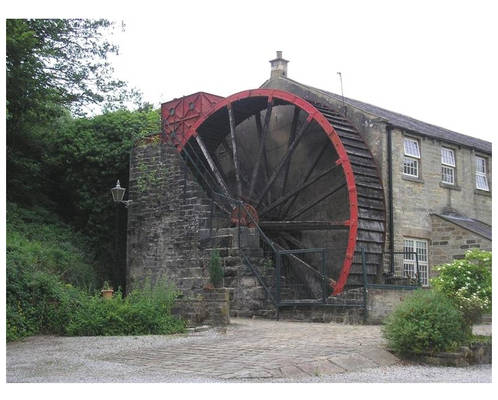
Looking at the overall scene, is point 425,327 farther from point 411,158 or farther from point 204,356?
point 411,158

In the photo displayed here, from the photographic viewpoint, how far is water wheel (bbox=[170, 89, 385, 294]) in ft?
50.2

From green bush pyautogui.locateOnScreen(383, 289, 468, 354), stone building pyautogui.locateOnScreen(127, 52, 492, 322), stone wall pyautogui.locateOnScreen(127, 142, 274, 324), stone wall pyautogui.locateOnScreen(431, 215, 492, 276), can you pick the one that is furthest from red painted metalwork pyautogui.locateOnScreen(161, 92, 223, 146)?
green bush pyautogui.locateOnScreen(383, 289, 468, 354)

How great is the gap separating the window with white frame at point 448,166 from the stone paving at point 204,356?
7478mm

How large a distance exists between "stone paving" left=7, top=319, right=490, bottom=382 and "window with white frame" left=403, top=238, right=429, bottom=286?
5.17 m

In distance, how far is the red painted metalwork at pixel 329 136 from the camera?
48.0 ft

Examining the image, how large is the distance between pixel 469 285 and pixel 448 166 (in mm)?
8825

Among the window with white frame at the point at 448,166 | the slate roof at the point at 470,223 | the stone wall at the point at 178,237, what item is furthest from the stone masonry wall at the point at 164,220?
the window with white frame at the point at 448,166

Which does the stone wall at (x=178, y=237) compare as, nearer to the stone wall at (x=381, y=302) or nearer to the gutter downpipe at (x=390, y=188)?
the stone wall at (x=381, y=302)

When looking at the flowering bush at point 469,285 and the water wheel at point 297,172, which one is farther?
the water wheel at point 297,172

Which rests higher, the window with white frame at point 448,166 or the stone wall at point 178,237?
the window with white frame at point 448,166

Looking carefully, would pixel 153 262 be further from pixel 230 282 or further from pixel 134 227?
pixel 230 282

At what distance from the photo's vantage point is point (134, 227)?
60.1ft

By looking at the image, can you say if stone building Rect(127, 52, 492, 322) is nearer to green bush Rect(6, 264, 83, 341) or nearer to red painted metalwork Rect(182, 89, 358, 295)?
red painted metalwork Rect(182, 89, 358, 295)

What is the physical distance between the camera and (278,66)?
19.6m
